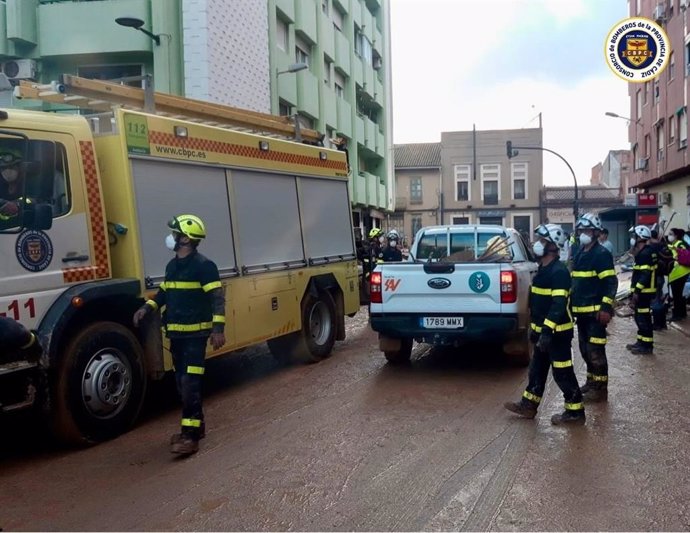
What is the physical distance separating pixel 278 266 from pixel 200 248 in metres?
1.56

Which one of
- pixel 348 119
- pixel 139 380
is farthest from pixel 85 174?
pixel 348 119

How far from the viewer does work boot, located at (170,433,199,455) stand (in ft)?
17.7

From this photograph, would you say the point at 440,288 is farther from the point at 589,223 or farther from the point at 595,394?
the point at 595,394

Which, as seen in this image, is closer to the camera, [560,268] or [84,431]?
[84,431]

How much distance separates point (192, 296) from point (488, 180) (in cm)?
5233

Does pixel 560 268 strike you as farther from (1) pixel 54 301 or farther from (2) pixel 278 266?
(1) pixel 54 301

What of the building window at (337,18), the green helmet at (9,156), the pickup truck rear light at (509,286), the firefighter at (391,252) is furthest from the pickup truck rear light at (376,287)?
the building window at (337,18)

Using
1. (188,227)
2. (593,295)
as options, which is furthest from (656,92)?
(188,227)

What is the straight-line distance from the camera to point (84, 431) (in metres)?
5.68

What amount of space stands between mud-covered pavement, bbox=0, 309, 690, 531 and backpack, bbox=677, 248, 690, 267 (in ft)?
15.8

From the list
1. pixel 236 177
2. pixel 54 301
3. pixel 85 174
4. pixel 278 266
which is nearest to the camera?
pixel 54 301

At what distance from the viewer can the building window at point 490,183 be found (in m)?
55.8

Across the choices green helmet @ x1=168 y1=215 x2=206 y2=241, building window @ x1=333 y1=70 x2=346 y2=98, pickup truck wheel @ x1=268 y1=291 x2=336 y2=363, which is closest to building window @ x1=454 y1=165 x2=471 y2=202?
building window @ x1=333 y1=70 x2=346 y2=98

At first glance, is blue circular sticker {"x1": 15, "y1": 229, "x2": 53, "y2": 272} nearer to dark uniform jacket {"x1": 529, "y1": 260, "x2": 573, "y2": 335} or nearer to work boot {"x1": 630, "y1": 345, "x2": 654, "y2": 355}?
dark uniform jacket {"x1": 529, "y1": 260, "x2": 573, "y2": 335}
